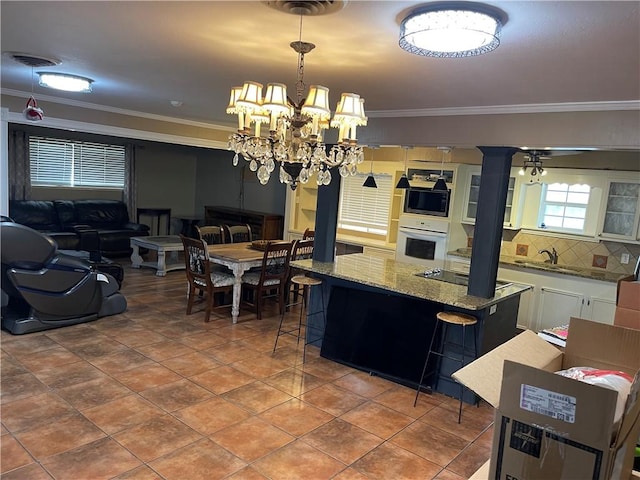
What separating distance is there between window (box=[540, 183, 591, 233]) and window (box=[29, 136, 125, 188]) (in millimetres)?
7574

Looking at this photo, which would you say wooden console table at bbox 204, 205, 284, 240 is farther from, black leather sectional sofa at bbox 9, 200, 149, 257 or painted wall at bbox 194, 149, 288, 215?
black leather sectional sofa at bbox 9, 200, 149, 257

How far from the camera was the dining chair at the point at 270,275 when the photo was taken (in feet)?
17.6

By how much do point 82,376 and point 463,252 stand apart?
4.54 m

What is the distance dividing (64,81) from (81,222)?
5032mm

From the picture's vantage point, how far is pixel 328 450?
2893mm

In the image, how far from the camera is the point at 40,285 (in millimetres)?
4426

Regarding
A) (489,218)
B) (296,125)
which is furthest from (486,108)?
(296,125)

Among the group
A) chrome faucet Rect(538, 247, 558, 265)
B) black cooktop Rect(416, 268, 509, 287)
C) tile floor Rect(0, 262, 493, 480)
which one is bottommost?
tile floor Rect(0, 262, 493, 480)

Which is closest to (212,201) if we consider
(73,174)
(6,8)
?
(73,174)

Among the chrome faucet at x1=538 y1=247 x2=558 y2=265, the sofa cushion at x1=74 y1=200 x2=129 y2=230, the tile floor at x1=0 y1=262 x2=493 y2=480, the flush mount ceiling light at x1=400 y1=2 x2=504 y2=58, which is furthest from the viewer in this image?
the sofa cushion at x1=74 y1=200 x2=129 y2=230

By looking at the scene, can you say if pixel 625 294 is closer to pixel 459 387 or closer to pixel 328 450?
pixel 459 387

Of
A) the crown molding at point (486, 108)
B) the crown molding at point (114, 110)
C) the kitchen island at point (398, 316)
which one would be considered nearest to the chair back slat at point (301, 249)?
the kitchen island at point (398, 316)

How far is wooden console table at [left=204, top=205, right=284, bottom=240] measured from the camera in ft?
28.4

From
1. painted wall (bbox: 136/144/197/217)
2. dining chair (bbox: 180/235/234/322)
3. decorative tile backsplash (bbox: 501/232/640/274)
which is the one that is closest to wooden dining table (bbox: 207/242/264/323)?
dining chair (bbox: 180/235/234/322)
